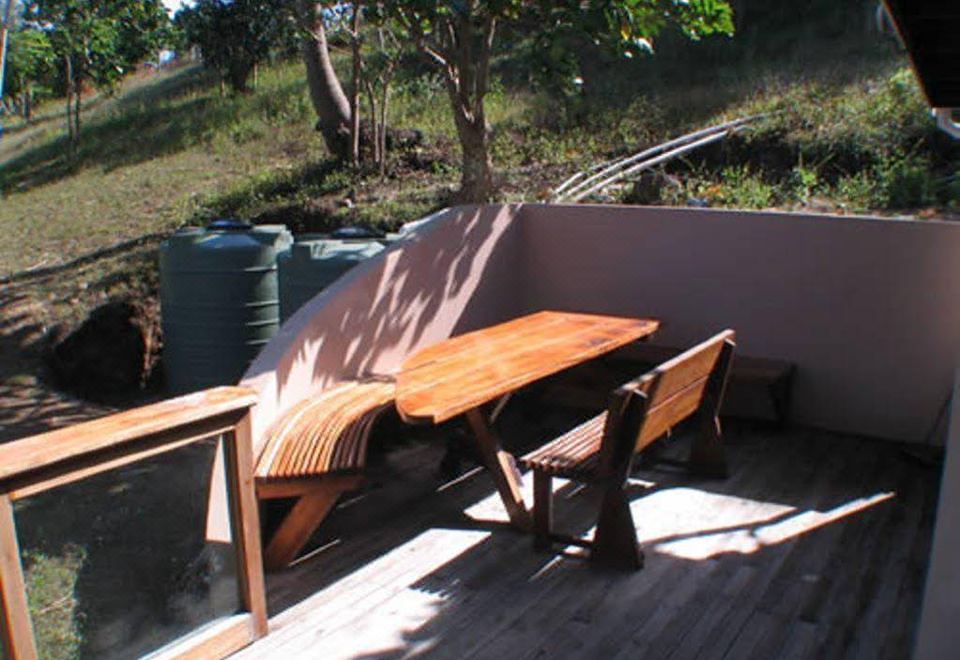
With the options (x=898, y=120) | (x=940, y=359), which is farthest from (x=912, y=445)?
(x=898, y=120)

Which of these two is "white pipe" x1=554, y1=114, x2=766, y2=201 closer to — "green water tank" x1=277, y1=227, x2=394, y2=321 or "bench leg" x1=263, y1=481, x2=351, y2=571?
"green water tank" x1=277, y1=227, x2=394, y2=321

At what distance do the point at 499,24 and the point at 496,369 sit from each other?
4407mm

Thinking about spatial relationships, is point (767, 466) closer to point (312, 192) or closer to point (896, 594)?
point (896, 594)

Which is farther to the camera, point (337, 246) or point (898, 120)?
point (898, 120)

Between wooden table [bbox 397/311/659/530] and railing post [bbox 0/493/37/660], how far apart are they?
1.46 metres

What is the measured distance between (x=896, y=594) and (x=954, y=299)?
224 cm

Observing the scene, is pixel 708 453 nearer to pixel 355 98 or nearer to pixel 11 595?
pixel 11 595

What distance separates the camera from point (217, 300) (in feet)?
22.5

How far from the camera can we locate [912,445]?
561 cm

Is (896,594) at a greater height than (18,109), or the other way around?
(18,109)

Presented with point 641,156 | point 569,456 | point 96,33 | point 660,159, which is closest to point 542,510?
point 569,456

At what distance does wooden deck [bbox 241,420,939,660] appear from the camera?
349 centimetres

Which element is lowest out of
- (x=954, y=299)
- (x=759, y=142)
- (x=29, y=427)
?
(x=29, y=427)

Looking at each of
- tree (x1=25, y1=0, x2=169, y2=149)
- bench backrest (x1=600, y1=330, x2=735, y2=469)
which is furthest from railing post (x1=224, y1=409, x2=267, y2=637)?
tree (x1=25, y1=0, x2=169, y2=149)
